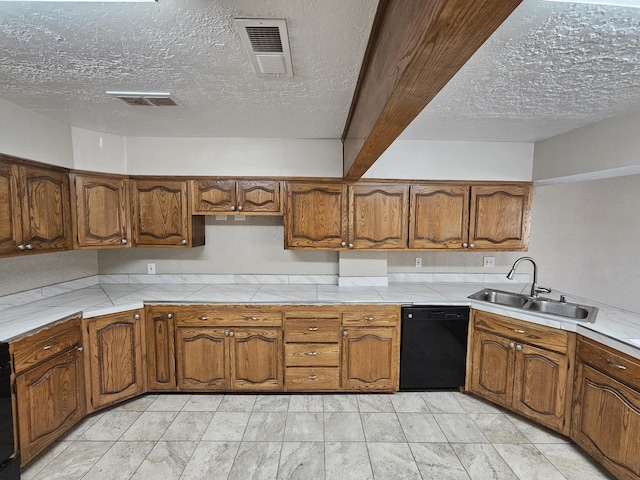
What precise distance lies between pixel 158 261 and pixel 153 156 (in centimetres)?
107

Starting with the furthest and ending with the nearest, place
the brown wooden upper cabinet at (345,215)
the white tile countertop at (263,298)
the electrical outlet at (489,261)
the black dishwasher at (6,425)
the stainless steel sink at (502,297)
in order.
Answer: the electrical outlet at (489,261) → the brown wooden upper cabinet at (345,215) → the stainless steel sink at (502,297) → the white tile countertop at (263,298) → the black dishwasher at (6,425)

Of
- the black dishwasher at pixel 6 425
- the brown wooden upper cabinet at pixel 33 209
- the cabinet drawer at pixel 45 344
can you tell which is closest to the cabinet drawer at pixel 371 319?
the cabinet drawer at pixel 45 344

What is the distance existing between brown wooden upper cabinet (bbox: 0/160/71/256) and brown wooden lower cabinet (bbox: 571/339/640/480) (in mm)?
3874

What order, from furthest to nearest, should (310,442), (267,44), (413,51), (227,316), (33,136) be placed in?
1. (227,316)
2. (33,136)
3. (310,442)
4. (267,44)
5. (413,51)

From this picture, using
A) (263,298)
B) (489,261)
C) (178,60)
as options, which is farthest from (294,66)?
(489,261)

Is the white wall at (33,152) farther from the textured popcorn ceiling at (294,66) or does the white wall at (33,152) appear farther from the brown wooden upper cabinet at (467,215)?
the brown wooden upper cabinet at (467,215)

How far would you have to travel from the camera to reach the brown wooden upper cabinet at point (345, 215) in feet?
8.84

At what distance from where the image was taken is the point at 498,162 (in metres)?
2.75

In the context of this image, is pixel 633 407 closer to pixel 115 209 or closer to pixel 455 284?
A: pixel 455 284

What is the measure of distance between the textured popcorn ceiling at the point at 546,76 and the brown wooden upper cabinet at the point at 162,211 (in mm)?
2177

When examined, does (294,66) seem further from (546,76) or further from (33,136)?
(33,136)

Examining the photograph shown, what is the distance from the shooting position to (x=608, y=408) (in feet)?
5.66

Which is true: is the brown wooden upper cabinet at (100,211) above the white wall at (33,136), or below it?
below

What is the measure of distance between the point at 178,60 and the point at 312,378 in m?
2.42
